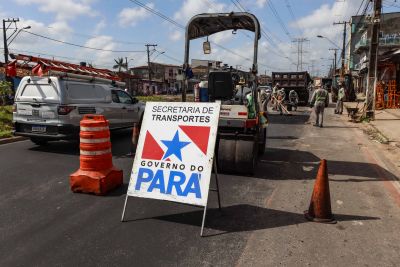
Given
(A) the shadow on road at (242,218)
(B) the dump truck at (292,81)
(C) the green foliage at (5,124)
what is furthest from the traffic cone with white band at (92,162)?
(B) the dump truck at (292,81)

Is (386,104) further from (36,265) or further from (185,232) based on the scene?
(36,265)

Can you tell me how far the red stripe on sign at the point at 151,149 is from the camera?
509cm

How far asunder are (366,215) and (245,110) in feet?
10.7

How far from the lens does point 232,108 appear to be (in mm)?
7656

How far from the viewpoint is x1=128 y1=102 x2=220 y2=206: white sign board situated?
15.7 ft

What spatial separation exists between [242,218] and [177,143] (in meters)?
1.37

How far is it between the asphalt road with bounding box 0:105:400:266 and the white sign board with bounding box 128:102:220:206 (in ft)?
1.44

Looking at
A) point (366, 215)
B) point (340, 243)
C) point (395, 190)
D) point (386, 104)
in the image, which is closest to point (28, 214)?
point (340, 243)

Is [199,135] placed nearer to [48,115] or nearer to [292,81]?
[48,115]

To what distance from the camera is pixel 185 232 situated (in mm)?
4578

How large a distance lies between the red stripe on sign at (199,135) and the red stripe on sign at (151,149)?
441 mm

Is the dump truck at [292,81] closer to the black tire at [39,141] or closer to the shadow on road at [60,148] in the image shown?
the shadow on road at [60,148]

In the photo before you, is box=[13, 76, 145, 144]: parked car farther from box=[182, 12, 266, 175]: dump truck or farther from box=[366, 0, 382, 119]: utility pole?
box=[366, 0, 382, 119]: utility pole

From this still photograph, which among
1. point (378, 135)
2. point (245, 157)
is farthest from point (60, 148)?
point (378, 135)
